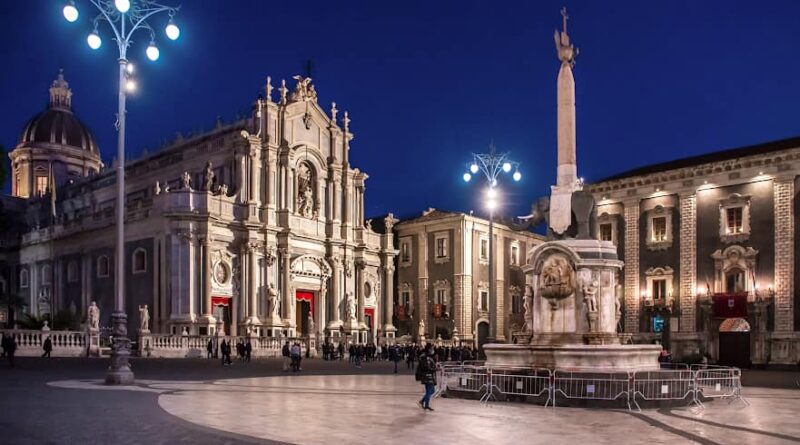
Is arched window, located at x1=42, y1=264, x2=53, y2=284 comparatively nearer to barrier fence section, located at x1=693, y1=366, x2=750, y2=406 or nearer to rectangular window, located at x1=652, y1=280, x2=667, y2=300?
rectangular window, located at x1=652, y1=280, x2=667, y2=300

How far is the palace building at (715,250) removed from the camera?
44062 millimetres

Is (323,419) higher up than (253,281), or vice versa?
(253,281)

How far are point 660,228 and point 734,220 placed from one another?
15.4ft

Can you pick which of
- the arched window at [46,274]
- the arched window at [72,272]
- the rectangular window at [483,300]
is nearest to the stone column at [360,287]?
the rectangular window at [483,300]

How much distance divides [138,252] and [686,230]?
3488 centimetres

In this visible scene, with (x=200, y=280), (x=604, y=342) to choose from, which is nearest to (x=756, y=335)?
(x=604, y=342)

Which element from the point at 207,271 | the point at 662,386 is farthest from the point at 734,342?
the point at 207,271

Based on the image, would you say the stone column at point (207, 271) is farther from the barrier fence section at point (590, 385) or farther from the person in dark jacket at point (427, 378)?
the person in dark jacket at point (427, 378)

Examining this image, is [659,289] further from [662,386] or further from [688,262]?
[662,386]

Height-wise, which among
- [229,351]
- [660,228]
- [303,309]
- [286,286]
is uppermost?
[660,228]

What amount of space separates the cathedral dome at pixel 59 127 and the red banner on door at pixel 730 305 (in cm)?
7060

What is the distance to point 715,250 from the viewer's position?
47125 millimetres

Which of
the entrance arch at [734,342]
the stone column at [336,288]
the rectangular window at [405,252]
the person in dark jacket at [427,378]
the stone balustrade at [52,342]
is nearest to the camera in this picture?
the person in dark jacket at [427,378]

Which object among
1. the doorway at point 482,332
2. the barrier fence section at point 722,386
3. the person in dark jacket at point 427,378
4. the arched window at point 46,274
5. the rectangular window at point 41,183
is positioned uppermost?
the rectangular window at point 41,183
